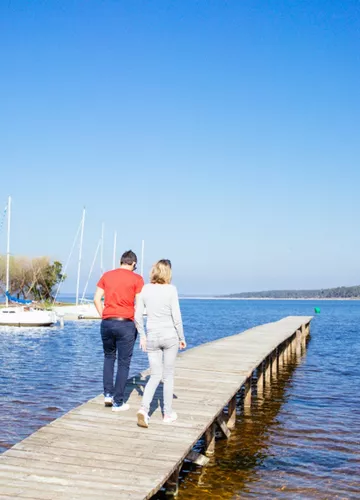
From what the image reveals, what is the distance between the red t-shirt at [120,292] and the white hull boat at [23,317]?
33.3 meters

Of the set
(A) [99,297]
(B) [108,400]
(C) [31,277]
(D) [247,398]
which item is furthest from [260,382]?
(C) [31,277]

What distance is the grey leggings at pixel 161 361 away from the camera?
672cm

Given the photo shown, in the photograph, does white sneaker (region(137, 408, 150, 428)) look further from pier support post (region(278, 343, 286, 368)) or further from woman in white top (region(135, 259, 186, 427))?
pier support post (region(278, 343, 286, 368))

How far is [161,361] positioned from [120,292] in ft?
3.56

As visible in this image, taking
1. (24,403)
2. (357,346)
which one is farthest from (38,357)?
(357,346)

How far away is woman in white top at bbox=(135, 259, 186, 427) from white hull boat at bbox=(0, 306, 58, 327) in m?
33.8

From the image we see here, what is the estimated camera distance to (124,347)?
7207mm

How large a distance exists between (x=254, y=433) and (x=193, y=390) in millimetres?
1730

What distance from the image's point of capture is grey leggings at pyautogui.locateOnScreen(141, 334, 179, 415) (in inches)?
265

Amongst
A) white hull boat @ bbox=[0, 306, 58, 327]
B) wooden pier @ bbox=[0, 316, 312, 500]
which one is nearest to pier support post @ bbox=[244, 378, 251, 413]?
wooden pier @ bbox=[0, 316, 312, 500]

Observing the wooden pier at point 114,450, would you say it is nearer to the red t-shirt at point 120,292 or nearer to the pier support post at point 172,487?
the pier support post at point 172,487

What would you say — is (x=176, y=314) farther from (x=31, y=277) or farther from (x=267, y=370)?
(x=31, y=277)

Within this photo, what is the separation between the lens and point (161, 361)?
689 centimetres

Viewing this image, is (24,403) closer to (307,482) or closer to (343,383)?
(307,482)
